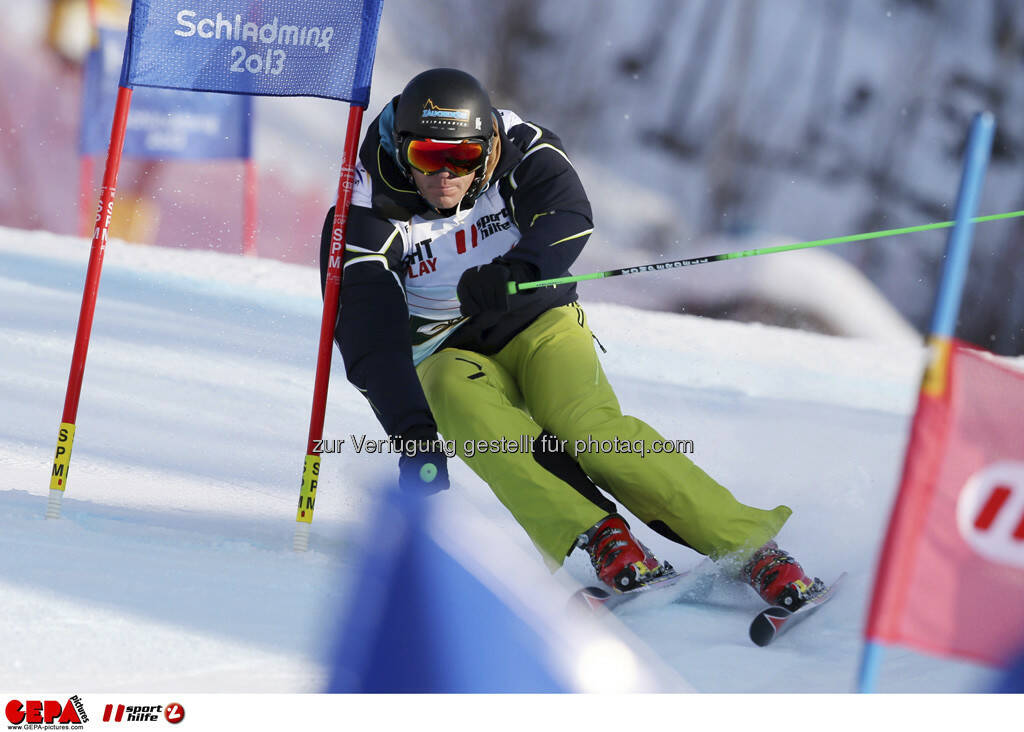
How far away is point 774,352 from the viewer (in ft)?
22.7

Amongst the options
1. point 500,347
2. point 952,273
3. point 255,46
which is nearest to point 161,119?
point 255,46

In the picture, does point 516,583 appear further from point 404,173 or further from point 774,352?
point 774,352

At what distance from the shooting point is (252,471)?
11.7 ft

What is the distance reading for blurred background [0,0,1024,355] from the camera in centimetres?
866

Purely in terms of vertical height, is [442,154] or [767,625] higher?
[442,154]

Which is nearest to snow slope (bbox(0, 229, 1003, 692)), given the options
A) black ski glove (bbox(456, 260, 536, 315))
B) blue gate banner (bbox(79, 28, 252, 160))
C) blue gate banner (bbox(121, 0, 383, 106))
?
black ski glove (bbox(456, 260, 536, 315))

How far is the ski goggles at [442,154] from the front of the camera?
101 inches

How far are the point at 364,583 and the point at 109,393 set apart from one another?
2.96 m

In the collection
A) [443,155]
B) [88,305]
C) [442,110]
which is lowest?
[88,305]

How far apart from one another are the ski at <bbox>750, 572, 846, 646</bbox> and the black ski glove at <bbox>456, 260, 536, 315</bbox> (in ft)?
3.04
